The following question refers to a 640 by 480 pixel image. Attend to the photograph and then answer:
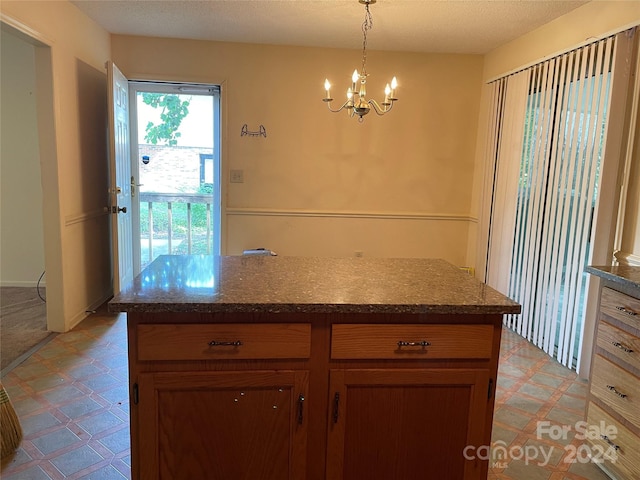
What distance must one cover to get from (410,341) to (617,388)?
A: 103 centimetres

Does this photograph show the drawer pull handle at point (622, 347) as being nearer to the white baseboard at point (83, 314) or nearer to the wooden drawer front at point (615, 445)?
the wooden drawer front at point (615, 445)

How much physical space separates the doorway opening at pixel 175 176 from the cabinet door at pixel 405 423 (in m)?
3.28

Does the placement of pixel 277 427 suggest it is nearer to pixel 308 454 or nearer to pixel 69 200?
pixel 308 454

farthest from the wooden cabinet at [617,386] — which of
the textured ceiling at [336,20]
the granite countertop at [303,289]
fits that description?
the textured ceiling at [336,20]

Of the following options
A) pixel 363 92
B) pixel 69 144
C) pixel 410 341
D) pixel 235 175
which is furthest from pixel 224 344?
pixel 235 175

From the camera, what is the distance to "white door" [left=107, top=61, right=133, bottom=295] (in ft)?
11.3

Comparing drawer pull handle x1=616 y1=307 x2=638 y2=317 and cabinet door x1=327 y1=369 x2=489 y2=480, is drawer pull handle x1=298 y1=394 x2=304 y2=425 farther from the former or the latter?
drawer pull handle x1=616 y1=307 x2=638 y2=317

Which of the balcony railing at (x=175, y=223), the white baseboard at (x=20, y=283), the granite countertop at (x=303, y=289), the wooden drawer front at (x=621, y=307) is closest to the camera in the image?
the granite countertop at (x=303, y=289)

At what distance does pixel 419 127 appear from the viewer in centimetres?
425

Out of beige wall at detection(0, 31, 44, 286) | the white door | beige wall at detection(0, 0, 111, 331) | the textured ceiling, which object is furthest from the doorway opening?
the textured ceiling

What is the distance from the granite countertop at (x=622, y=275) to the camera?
1683 mm

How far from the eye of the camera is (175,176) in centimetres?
520

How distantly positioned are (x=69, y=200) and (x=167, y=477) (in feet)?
8.23

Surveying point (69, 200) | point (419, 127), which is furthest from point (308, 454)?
point (419, 127)
